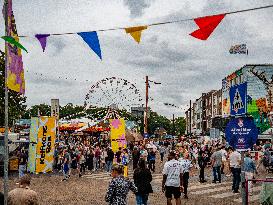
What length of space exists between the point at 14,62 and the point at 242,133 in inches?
183

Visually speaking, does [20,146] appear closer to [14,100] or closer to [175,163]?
[14,100]

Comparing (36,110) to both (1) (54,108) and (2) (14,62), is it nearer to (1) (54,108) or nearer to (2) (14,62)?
(1) (54,108)

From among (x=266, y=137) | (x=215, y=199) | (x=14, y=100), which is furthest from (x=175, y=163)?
(x=266, y=137)

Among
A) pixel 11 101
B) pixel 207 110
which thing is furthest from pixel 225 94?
pixel 11 101

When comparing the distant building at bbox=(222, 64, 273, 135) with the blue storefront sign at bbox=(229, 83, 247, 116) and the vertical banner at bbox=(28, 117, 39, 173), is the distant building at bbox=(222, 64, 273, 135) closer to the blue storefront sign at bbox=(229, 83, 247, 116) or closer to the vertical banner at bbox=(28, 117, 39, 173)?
the vertical banner at bbox=(28, 117, 39, 173)

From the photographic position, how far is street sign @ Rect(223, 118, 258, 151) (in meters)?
7.62

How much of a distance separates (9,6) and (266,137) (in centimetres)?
4729

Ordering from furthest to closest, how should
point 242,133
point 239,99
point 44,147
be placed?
point 44,147 → point 239,99 → point 242,133

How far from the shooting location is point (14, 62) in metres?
6.89

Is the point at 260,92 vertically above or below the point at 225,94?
below

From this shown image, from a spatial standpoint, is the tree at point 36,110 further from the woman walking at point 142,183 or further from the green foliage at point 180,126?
the woman walking at point 142,183

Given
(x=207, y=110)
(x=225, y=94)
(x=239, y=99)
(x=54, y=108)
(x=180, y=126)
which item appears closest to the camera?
(x=239, y=99)

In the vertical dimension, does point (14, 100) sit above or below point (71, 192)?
above

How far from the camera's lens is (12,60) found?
6836 millimetres
